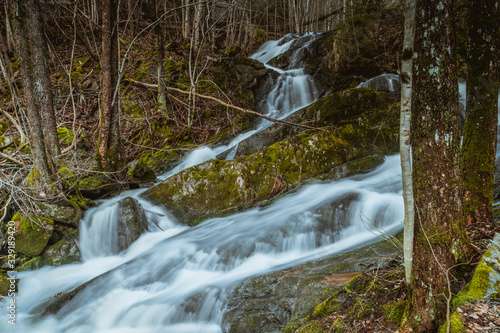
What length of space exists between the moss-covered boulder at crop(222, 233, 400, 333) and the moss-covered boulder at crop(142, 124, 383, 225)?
253 centimetres

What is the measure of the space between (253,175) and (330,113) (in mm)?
3026

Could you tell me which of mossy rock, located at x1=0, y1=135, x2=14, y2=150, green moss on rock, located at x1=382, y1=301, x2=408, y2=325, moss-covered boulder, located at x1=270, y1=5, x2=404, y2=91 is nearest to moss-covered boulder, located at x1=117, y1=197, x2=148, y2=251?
mossy rock, located at x1=0, y1=135, x2=14, y2=150

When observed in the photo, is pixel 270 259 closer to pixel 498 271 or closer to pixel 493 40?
pixel 498 271

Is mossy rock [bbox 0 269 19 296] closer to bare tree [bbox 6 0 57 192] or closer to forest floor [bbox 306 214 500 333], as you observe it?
bare tree [bbox 6 0 57 192]

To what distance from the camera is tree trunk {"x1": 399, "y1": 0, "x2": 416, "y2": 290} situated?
2.26 metres

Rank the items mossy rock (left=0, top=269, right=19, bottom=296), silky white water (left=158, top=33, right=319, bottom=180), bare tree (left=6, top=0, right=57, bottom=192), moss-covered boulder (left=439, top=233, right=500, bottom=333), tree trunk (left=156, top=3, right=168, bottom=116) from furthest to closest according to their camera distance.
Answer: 1. silky white water (left=158, top=33, right=319, bottom=180)
2. tree trunk (left=156, top=3, right=168, bottom=116)
3. bare tree (left=6, top=0, right=57, bottom=192)
4. mossy rock (left=0, top=269, right=19, bottom=296)
5. moss-covered boulder (left=439, top=233, right=500, bottom=333)

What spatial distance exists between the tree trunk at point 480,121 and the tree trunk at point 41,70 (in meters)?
6.77

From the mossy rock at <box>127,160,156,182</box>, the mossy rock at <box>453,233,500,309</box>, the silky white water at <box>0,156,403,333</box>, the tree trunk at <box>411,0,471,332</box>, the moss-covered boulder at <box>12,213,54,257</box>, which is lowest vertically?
the silky white water at <box>0,156,403,333</box>

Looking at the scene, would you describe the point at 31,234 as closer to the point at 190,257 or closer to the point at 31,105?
the point at 31,105

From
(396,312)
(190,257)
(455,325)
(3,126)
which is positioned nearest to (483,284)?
(455,325)

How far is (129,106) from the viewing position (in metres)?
11.2

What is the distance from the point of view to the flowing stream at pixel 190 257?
4.69 metres

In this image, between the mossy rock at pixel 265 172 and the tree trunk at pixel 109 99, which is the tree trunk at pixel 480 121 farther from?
the tree trunk at pixel 109 99

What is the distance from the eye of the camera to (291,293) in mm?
3848
